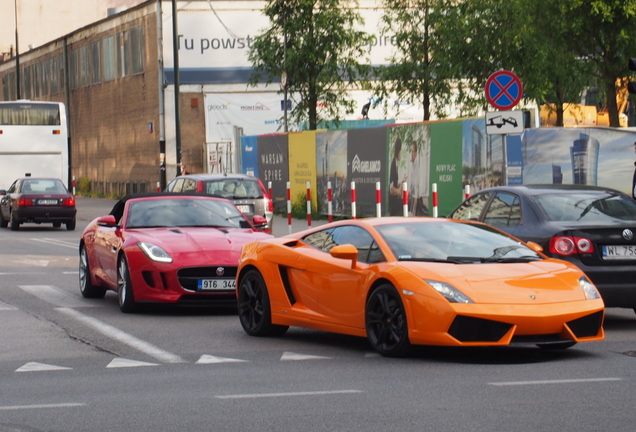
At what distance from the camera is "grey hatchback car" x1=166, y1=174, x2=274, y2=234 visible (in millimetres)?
27938

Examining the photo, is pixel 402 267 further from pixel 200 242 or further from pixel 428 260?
pixel 200 242

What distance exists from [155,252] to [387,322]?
182 inches

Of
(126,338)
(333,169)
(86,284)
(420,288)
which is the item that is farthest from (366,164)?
(420,288)

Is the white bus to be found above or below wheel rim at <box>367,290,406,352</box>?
above

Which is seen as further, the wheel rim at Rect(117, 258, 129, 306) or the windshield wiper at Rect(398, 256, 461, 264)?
the wheel rim at Rect(117, 258, 129, 306)

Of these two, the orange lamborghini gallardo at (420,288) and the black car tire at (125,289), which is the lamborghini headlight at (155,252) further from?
the orange lamborghini gallardo at (420,288)

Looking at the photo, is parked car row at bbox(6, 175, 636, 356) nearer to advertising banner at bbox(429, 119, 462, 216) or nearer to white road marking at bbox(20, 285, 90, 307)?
white road marking at bbox(20, 285, 90, 307)

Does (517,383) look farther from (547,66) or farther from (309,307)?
(547,66)

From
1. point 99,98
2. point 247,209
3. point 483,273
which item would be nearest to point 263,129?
point 99,98

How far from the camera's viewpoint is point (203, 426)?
25.4 ft

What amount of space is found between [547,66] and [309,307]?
24.9 m

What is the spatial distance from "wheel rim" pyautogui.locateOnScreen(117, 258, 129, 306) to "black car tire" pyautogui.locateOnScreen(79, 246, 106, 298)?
5.30 ft

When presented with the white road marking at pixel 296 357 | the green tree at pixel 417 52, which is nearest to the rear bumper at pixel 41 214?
the green tree at pixel 417 52

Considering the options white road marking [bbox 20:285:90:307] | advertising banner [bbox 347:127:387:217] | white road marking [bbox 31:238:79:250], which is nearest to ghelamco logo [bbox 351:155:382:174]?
advertising banner [bbox 347:127:387:217]
